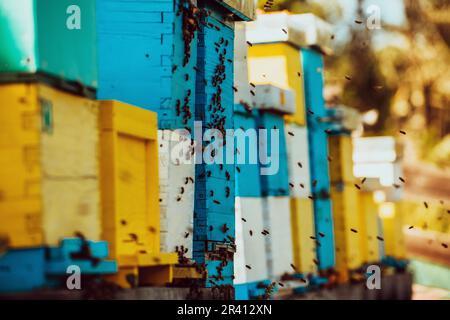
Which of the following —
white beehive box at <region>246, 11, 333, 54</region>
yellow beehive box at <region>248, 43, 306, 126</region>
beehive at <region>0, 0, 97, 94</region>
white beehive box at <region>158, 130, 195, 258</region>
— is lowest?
white beehive box at <region>158, 130, 195, 258</region>

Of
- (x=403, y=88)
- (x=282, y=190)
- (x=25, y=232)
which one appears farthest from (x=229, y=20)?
(x=403, y=88)

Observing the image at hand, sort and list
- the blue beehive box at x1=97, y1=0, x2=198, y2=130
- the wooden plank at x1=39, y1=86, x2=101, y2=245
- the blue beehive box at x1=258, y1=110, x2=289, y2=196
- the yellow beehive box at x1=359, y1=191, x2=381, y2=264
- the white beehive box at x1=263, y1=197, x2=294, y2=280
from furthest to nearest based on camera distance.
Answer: the yellow beehive box at x1=359, y1=191, x2=381, y2=264 → the blue beehive box at x1=258, y1=110, x2=289, y2=196 → the white beehive box at x1=263, y1=197, x2=294, y2=280 → the blue beehive box at x1=97, y1=0, x2=198, y2=130 → the wooden plank at x1=39, y1=86, x2=101, y2=245

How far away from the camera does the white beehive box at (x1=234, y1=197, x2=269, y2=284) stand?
33.8 ft

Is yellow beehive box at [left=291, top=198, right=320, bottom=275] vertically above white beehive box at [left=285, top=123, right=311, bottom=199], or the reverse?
white beehive box at [left=285, top=123, right=311, bottom=199]

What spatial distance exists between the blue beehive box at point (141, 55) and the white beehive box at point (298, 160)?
3764 mm

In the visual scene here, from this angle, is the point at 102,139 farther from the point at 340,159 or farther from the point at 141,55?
the point at 340,159

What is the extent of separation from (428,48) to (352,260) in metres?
15.0

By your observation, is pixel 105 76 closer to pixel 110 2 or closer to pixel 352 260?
A: pixel 110 2

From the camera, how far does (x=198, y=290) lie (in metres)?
8.60

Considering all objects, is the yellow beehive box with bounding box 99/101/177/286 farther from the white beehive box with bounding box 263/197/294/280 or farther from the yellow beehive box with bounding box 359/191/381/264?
the yellow beehive box with bounding box 359/191/381/264

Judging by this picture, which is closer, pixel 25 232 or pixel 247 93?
pixel 25 232

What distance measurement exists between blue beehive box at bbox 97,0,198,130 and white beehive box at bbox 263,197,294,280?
289 centimetres

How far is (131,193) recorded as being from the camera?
710 cm

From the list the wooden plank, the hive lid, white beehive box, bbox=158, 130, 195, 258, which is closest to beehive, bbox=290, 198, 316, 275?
the hive lid
